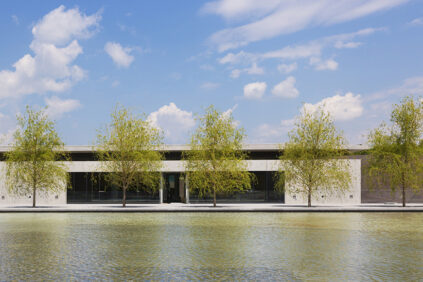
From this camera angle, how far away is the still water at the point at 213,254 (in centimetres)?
889

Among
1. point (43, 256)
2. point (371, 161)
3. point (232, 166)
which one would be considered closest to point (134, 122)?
point (232, 166)

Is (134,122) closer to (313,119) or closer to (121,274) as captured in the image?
(313,119)

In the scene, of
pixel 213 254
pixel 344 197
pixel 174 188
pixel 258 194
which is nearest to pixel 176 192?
pixel 174 188

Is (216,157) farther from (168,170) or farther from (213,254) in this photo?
(213,254)

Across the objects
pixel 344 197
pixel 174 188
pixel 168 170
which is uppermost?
pixel 168 170

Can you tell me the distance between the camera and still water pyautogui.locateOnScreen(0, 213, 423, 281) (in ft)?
29.2

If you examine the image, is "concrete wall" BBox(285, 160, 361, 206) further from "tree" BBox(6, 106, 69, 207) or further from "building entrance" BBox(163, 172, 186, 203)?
"tree" BBox(6, 106, 69, 207)

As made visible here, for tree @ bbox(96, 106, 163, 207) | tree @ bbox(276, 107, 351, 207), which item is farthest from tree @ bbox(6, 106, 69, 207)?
tree @ bbox(276, 107, 351, 207)

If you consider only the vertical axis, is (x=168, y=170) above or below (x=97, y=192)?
above

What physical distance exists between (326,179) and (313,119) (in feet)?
15.4

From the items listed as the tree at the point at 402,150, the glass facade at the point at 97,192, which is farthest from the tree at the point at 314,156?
the glass facade at the point at 97,192

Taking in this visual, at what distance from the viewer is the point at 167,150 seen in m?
43.8

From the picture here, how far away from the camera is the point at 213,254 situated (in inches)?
449

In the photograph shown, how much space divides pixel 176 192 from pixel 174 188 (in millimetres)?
405
